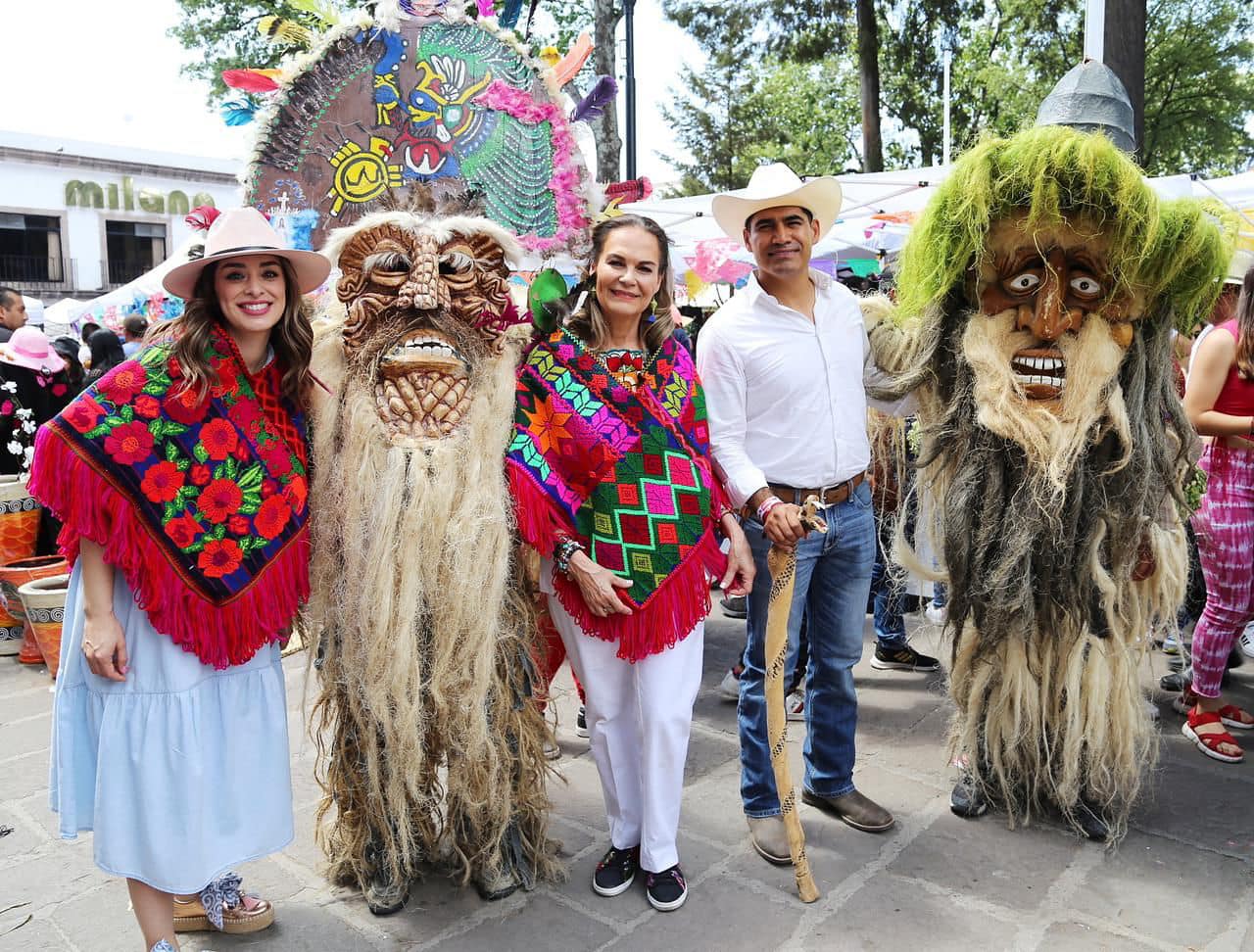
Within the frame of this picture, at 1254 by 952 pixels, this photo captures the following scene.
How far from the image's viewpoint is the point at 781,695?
2.50m

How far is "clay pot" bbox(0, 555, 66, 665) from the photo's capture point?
470cm

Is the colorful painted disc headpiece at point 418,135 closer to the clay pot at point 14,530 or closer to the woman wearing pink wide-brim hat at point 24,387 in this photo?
the clay pot at point 14,530

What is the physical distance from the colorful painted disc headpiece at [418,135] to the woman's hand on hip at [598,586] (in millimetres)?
915

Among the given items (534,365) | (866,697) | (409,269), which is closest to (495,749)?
(534,365)

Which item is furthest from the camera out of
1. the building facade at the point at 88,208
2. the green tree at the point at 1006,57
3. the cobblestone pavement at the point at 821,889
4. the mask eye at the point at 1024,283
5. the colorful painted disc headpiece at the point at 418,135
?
the building facade at the point at 88,208

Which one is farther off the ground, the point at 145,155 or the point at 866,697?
the point at 145,155

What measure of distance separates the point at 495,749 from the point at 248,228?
4.57 ft

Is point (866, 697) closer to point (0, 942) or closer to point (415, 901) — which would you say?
point (415, 901)

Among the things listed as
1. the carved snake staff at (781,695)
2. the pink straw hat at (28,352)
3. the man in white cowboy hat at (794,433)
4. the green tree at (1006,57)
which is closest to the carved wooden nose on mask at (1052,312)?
the man in white cowboy hat at (794,433)

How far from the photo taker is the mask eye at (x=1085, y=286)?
2.67m

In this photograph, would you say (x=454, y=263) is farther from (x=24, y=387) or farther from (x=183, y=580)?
(x=24, y=387)

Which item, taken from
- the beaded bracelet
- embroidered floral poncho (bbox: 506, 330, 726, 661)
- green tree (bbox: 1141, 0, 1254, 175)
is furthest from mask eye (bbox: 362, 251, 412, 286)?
green tree (bbox: 1141, 0, 1254, 175)

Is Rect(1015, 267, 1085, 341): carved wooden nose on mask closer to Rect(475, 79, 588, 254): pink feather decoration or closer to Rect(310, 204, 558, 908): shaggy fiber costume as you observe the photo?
Rect(475, 79, 588, 254): pink feather decoration

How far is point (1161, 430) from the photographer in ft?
8.91
